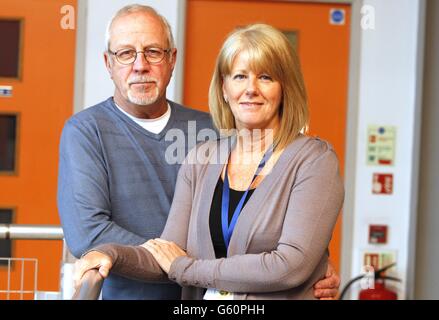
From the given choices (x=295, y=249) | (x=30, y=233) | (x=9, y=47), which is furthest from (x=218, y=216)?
(x=9, y=47)

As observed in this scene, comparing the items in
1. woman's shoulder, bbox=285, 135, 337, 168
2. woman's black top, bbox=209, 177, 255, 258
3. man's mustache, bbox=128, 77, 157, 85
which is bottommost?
woman's black top, bbox=209, 177, 255, 258

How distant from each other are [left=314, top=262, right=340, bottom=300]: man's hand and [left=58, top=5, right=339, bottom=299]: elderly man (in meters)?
0.30

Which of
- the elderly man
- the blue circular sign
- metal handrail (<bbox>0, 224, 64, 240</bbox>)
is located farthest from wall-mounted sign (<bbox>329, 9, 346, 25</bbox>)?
the elderly man

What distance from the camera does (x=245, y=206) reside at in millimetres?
1250

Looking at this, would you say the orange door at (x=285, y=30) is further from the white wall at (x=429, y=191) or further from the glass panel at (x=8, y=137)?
the glass panel at (x=8, y=137)

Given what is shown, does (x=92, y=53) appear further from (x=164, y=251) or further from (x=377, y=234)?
(x=164, y=251)

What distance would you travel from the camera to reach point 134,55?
1.46 m

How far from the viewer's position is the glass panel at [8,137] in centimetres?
285

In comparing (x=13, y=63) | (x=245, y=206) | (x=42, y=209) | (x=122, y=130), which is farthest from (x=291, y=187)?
(x=42, y=209)

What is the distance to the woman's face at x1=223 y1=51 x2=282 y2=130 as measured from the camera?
126cm

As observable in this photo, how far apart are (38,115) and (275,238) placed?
182cm


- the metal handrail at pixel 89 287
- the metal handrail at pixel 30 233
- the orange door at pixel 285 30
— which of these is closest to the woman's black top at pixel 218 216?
the metal handrail at pixel 89 287

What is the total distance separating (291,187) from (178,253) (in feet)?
0.66

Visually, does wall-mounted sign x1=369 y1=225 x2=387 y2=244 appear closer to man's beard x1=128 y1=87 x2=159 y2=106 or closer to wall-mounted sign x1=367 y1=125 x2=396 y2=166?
wall-mounted sign x1=367 y1=125 x2=396 y2=166
